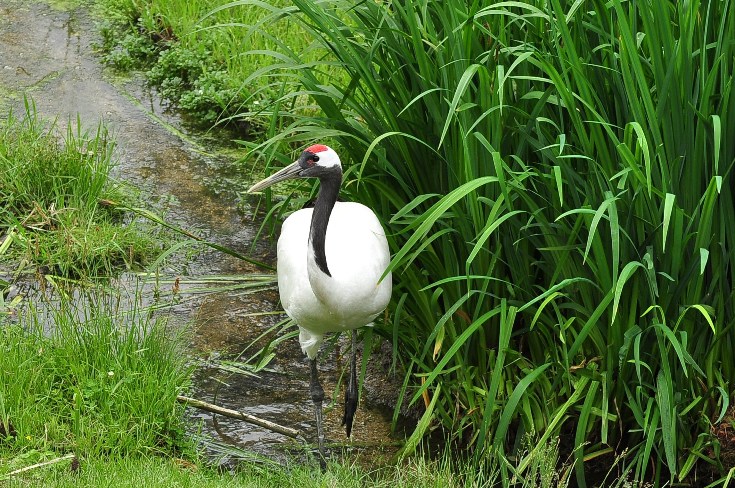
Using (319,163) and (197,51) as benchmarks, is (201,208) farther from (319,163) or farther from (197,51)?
(319,163)

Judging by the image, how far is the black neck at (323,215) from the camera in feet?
12.0

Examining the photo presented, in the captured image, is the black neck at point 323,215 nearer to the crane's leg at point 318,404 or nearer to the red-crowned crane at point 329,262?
the red-crowned crane at point 329,262

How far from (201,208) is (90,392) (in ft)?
6.13

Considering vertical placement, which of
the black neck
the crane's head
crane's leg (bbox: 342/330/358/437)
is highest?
the crane's head

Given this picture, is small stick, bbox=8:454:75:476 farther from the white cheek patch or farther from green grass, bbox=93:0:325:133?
green grass, bbox=93:0:325:133

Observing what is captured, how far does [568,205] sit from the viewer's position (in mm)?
3523

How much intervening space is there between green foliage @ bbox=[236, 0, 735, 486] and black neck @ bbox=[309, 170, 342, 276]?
7.2 inches

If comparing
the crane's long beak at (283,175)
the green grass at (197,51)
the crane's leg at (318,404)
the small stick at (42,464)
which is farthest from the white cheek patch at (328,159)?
the green grass at (197,51)

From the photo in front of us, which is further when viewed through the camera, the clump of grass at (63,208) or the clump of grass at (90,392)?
the clump of grass at (63,208)

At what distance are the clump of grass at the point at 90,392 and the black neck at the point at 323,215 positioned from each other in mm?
673

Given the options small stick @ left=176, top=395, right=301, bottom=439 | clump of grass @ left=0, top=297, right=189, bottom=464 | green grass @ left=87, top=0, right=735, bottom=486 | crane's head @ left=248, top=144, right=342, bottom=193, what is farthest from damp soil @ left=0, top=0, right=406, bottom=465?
crane's head @ left=248, top=144, right=342, bottom=193

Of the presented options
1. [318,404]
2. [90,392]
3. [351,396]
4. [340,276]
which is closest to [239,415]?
[318,404]

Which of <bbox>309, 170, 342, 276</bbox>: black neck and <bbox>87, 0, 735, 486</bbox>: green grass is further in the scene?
<bbox>309, 170, 342, 276</bbox>: black neck

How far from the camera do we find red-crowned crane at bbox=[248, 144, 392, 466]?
3723 millimetres
